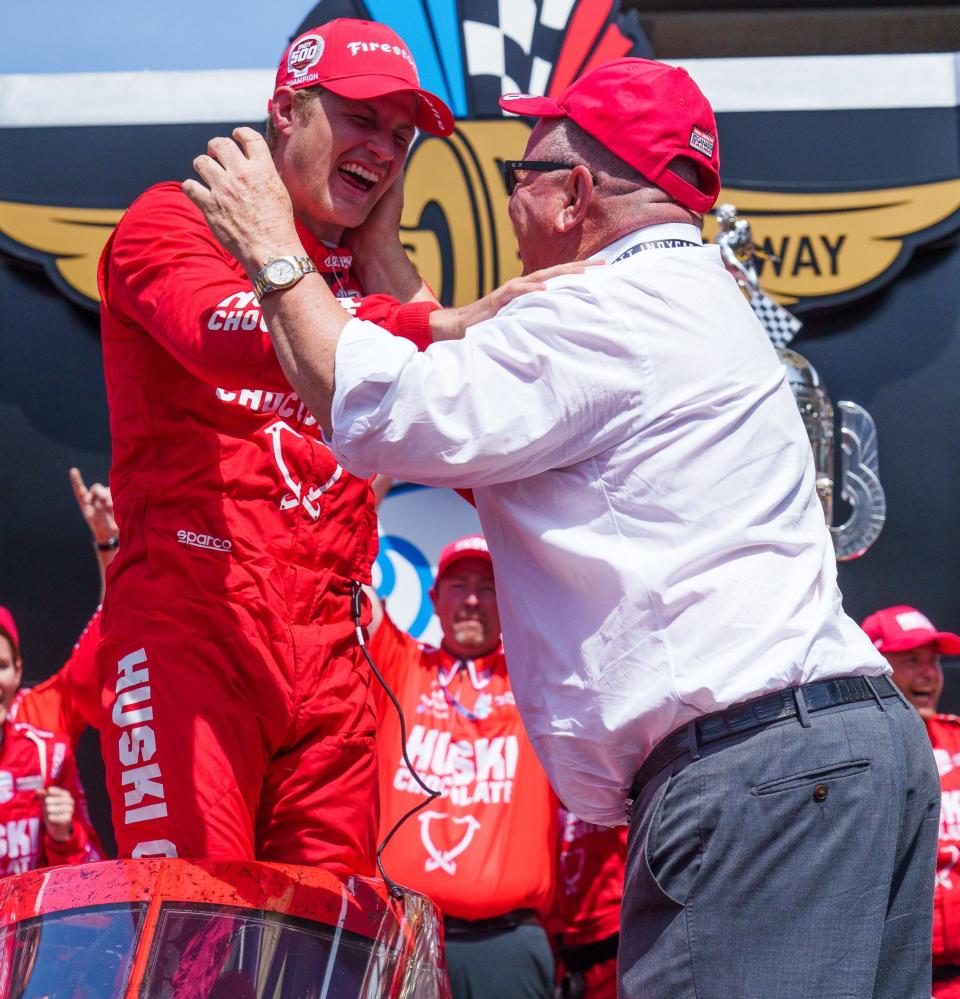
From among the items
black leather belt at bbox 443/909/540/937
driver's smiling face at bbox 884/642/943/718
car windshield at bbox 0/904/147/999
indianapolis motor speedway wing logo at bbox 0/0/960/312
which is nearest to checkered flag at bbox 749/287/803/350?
indianapolis motor speedway wing logo at bbox 0/0/960/312

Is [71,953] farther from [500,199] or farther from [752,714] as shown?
[500,199]

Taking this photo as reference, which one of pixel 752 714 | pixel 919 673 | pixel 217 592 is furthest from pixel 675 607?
pixel 919 673

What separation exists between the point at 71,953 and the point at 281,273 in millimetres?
878

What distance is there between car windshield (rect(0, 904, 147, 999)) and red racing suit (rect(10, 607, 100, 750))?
265 cm

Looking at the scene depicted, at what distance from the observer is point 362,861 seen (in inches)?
85.7

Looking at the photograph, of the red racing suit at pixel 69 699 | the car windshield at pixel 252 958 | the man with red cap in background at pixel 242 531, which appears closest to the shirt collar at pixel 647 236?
the man with red cap in background at pixel 242 531

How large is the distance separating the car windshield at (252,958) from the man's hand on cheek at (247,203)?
84cm

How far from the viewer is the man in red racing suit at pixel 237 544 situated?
1981 millimetres

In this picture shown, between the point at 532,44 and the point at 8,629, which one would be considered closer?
the point at 8,629

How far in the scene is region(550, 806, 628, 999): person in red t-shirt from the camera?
3.89 metres

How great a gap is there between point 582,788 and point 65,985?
70 cm

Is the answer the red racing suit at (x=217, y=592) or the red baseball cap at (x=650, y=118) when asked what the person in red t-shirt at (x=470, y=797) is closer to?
the red racing suit at (x=217, y=592)

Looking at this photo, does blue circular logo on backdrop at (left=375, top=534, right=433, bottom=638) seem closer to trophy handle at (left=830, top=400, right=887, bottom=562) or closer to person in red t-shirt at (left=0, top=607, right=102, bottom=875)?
person in red t-shirt at (left=0, top=607, right=102, bottom=875)

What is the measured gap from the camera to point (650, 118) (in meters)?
1.86
